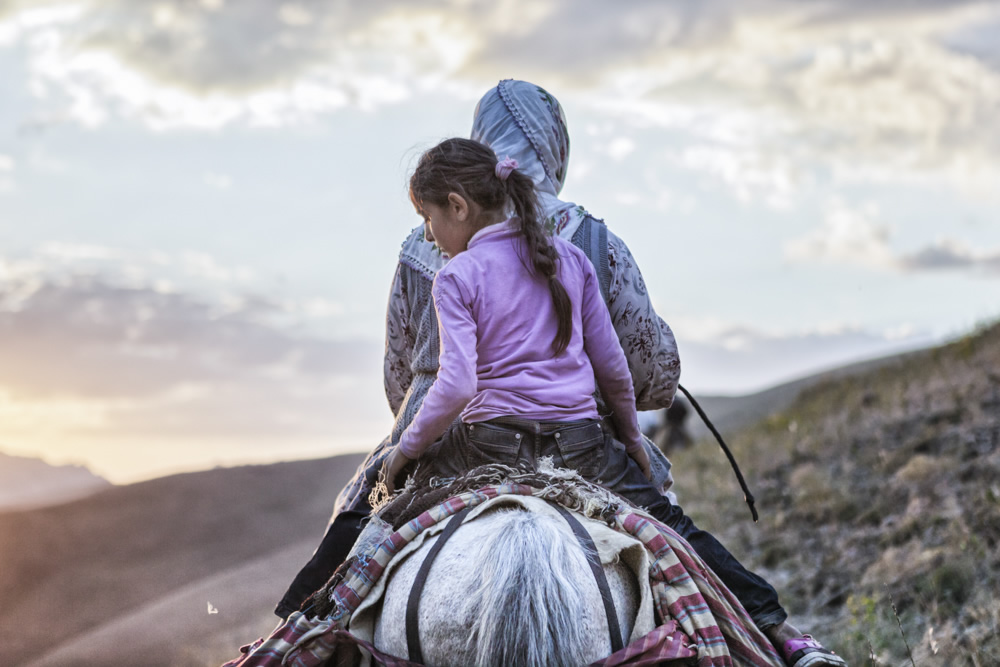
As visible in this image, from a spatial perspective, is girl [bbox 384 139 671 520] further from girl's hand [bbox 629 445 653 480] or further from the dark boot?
the dark boot

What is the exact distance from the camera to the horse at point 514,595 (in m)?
2.44

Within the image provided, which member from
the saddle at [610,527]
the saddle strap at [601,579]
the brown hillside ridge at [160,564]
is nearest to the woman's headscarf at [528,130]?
the saddle at [610,527]

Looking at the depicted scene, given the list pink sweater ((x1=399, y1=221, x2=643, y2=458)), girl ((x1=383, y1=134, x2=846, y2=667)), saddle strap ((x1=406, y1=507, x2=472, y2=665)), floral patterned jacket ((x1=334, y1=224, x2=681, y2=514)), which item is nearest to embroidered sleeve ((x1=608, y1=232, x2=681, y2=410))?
floral patterned jacket ((x1=334, y1=224, x2=681, y2=514))

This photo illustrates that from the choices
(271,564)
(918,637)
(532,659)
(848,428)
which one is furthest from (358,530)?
(271,564)

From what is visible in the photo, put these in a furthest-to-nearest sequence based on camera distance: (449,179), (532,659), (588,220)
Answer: (588,220)
(449,179)
(532,659)

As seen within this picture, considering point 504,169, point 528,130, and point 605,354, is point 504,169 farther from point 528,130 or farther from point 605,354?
point 528,130

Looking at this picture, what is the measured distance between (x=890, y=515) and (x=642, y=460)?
5.84 m

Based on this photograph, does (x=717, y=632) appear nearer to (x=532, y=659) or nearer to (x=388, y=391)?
(x=532, y=659)

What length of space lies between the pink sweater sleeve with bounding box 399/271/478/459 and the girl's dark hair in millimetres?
306

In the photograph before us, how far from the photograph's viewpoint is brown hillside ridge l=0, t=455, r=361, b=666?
9.88 m

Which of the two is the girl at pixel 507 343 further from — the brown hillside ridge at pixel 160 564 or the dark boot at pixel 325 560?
the brown hillside ridge at pixel 160 564

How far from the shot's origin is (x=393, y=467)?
11.3ft

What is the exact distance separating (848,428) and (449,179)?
9.87m

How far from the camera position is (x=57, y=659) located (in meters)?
9.52
